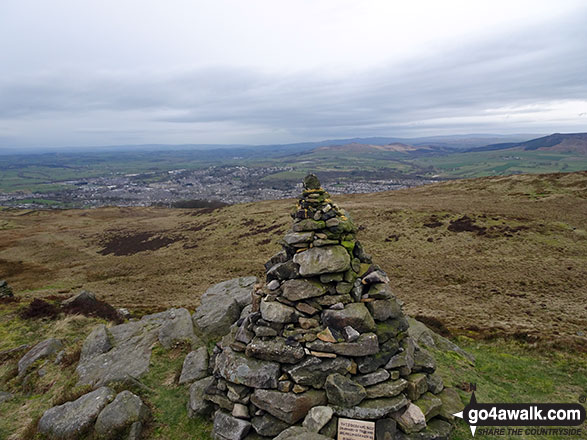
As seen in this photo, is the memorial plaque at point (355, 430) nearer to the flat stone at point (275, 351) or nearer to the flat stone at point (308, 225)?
the flat stone at point (275, 351)

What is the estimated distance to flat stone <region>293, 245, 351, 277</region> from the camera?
36.9 ft

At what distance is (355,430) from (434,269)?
2951 centimetres

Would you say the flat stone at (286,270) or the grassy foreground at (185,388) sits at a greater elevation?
the flat stone at (286,270)

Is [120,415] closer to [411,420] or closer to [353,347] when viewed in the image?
[353,347]

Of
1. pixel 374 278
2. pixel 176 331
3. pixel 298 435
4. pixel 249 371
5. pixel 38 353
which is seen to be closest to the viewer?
pixel 298 435

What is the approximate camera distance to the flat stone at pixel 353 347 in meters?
10.6

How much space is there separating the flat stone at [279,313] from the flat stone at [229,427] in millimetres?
3826

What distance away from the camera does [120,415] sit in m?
11.5

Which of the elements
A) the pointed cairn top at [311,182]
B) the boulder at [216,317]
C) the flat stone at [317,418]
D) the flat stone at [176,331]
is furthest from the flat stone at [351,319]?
the flat stone at [176,331]

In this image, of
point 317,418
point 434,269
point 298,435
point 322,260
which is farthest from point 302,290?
point 434,269

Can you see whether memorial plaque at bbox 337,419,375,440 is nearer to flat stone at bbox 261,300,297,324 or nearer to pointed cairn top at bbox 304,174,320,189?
flat stone at bbox 261,300,297,324

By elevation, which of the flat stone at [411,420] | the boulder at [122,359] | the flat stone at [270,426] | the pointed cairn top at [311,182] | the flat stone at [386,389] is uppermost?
the pointed cairn top at [311,182]

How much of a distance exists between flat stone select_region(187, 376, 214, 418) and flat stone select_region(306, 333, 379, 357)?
17.1 feet

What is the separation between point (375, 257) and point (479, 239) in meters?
14.8
